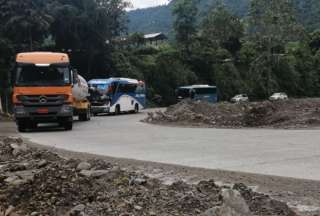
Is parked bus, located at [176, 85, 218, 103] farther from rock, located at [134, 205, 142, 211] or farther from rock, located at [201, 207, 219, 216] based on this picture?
rock, located at [201, 207, 219, 216]

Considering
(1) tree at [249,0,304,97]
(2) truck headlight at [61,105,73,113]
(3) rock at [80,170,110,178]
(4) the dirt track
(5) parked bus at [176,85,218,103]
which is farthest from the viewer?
(1) tree at [249,0,304,97]

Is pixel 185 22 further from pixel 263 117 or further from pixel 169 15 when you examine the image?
pixel 263 117

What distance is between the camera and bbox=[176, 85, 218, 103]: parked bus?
67125mm

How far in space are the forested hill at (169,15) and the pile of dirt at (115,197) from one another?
261 ft

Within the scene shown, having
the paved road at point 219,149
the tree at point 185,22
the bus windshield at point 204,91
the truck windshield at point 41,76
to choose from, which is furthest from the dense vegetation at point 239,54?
the paved road at point 219,149

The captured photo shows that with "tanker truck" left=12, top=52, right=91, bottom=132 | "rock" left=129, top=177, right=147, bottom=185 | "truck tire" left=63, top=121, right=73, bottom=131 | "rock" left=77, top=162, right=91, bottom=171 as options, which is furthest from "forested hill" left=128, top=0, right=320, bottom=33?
"rock" left=129, top=177, right=147, bottom=185

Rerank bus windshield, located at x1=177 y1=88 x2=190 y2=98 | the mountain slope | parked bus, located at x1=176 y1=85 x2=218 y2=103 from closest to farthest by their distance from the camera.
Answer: parked bus, located at x1=176 y1=85 x2=218 y2=103 < bus windshield, located at x1=177 y1=88 x2=190 y2=98 < the mountain slope

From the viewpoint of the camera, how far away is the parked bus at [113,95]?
156 feet

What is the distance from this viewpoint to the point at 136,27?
124 meters

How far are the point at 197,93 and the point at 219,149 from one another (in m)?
50.9

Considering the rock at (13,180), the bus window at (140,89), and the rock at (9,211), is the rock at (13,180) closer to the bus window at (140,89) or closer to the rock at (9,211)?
the rock at (9,211)

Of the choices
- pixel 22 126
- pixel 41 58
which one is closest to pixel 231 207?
pixel 41 58

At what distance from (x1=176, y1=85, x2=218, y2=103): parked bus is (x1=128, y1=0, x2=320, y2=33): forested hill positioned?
72.7ft

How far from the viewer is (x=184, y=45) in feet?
267
